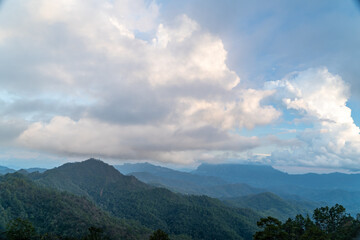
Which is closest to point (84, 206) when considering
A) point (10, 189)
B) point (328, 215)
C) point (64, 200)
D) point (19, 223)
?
point (64, 200)

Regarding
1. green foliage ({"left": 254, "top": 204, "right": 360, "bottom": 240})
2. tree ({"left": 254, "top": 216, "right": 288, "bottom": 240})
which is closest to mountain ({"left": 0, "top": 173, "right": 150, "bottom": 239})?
green foliage ({"left": 254, "top": 204, "right": 360, "bottom": 240})

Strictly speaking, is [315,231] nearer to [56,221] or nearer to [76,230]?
[76,230]

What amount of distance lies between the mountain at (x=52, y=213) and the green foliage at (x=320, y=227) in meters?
122

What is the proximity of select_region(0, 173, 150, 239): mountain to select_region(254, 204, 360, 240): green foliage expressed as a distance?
122383mm

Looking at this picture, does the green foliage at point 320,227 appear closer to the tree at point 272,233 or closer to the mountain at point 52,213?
the tree at point 272,233

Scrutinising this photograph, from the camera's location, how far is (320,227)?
2650 inches

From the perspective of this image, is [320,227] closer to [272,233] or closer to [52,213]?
[272,233]

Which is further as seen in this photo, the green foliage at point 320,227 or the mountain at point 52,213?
the mountain at point 52,213

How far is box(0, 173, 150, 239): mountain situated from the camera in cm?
14588

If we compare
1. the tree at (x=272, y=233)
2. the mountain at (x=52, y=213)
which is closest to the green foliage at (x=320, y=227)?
the tree at (x=272, y=233)

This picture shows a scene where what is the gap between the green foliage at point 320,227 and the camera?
40438 mm

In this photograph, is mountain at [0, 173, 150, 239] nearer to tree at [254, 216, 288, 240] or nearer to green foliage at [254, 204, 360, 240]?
green foliage at [254, 204, 360, 240]

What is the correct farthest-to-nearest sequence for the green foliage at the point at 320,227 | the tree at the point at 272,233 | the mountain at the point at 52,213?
1. the mountain at the point at 52,213
2. the green foliage at the point at 320,227
3. the tree at the point at 272,233

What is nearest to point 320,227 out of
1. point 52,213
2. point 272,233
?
point 272,233
